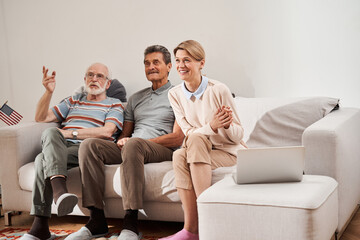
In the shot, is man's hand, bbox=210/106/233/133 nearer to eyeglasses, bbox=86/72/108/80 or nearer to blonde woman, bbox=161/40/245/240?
blonde woman, bbox=161/40/245/240

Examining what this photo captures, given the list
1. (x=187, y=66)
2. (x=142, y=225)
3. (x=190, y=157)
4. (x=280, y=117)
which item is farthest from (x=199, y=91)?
(x=142, y=225)

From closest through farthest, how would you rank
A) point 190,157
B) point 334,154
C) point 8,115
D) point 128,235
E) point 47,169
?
point 334,154 → point 190,157 → point 128,235 → point 47,169 → point 8,115

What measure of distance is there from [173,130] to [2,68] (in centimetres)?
206

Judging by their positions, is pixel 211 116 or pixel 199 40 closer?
pixel 211 116

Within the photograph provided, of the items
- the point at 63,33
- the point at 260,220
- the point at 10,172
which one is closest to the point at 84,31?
the point at 63,33

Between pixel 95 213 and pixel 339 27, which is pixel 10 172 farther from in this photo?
pixel 339 27

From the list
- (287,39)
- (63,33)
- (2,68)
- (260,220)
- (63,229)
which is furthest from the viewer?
(2,68)

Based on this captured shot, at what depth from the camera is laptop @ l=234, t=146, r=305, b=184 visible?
1.95m

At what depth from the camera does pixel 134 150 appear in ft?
8.51

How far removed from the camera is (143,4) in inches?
143

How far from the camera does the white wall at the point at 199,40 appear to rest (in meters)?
3.06

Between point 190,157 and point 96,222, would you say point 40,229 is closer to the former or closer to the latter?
point 96,222

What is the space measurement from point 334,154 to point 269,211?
558mm

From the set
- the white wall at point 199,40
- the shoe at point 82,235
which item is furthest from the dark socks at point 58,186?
the white wall at point 199,40
